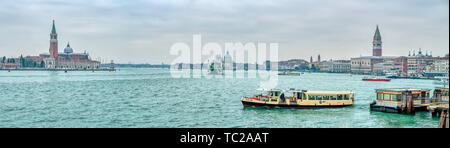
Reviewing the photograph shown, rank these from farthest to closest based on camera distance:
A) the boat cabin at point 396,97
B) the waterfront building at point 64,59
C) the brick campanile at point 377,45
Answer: the brick campanile at point 377,45, the waterfront building at point 64,59, the boat cabin at point 396,97

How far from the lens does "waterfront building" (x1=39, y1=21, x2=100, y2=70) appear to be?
476 ft

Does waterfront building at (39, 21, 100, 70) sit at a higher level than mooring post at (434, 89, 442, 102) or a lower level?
higher

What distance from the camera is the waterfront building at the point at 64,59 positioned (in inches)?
5710

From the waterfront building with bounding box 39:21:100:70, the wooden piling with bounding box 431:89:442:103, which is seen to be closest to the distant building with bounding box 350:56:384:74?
the waterfront building with bounding box 39:21:100:70

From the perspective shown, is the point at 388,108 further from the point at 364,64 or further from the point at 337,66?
the point at 337,66

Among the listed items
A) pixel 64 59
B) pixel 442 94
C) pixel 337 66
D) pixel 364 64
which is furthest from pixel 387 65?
pixel 64 59

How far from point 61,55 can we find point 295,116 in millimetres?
149887

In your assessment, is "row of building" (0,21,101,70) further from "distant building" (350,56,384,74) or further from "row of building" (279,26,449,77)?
"distant building" (350,56,384,74)

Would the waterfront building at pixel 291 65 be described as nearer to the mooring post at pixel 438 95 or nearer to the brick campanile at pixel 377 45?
the brick campanile at pixel 377 45

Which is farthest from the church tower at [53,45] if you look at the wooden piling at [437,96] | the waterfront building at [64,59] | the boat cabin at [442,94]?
the wooden piling at [437,96]
